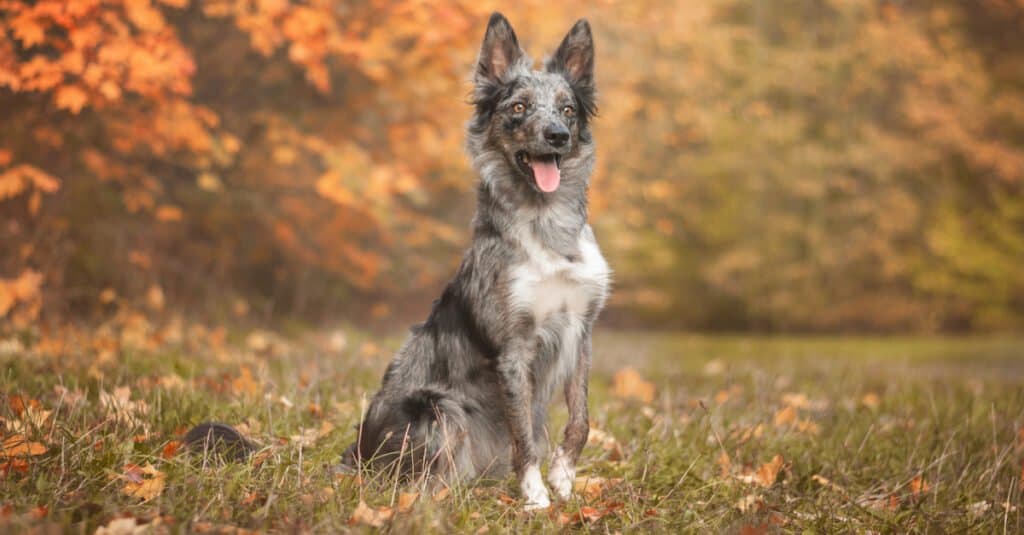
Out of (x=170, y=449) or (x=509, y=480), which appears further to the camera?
(x=509, y=480)

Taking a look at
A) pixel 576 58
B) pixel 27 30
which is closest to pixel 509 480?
pixel 576 58

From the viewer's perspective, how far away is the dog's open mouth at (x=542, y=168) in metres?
3.39

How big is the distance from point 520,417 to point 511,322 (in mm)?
367

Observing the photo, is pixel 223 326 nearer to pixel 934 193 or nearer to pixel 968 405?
pixel 968 405

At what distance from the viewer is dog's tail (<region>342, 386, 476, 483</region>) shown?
317 cm

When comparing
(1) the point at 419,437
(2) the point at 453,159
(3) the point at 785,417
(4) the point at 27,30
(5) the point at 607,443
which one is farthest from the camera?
(2) the point at 453,159

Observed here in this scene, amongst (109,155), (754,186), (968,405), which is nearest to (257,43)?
(109,155)

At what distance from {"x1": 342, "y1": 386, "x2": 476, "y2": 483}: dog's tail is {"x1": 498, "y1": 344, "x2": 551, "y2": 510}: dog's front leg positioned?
190 millimetres

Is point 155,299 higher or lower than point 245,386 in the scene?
lower

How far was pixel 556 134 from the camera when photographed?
3357mm

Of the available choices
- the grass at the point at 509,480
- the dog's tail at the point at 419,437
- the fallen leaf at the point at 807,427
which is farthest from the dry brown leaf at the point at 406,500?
the fallen leaf at the point at 807,427

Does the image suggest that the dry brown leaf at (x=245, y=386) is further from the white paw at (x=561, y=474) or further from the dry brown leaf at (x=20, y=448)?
the white paw at (x=561, y=474)

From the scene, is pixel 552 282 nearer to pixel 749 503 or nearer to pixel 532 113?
pixel 532 113

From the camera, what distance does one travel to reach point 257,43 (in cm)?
589
